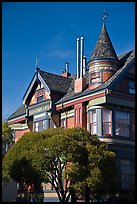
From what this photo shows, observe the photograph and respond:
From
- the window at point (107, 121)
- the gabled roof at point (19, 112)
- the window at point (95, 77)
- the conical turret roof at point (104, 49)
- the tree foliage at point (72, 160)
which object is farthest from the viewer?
the gabled roof at point (19, 112)

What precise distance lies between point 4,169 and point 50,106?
8.92 m

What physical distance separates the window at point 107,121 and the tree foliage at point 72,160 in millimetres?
3223

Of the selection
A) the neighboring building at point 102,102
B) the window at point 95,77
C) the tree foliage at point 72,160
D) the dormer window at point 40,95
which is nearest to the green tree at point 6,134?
the neighboring building at point 102,102

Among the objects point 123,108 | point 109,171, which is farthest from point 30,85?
→ point 109,171

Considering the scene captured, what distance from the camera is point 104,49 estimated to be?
3225cm

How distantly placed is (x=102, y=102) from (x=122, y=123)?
2.61 m

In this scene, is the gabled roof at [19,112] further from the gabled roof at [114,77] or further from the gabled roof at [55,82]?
the gabled roof at [114,77]

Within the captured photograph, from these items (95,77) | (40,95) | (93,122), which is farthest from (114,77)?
(40,95)

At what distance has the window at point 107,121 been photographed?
2980 centimetres

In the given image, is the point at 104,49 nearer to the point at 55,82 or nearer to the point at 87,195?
the point at 55,82

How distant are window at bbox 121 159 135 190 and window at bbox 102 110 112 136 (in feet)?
8.62

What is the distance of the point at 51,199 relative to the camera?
1254 inches

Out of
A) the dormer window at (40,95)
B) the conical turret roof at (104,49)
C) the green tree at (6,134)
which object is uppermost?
the conical turret roof at (104,49)

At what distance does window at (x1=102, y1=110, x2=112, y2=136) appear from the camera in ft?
97.8
